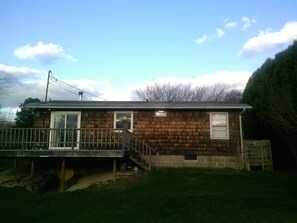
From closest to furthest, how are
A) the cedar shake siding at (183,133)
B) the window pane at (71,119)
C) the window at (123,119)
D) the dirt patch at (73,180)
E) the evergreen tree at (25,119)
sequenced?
the dirt patch at (73,180) → the cedar shake siding at (183,133) → the window at (123,119) → the window pane at (71,119) → the evergreen tree at (25,119)

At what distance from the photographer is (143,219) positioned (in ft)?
32.5

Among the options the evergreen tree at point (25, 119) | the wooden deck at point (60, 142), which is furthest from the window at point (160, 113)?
the evergreen tree at point (25, 119)

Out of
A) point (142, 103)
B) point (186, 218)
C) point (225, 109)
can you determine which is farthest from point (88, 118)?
point (186, 218)

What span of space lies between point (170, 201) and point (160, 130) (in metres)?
7.33

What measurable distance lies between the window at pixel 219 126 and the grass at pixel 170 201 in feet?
8.50

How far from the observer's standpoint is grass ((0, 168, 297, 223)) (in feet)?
33.5

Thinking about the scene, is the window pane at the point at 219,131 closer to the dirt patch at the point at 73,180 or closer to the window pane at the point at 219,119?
the window pane at the point at 219,119

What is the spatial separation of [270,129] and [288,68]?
3805mm

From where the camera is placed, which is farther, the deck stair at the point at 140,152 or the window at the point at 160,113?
the window at the point at 160,113

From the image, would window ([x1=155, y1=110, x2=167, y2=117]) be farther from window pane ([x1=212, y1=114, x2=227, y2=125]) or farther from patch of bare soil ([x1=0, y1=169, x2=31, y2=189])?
patch of bare soil ([x1=0, y1=169, x2=31, y2=189])

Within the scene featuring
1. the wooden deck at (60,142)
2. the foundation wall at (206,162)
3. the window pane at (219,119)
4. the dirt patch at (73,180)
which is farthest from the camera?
the window pane at (219,119)

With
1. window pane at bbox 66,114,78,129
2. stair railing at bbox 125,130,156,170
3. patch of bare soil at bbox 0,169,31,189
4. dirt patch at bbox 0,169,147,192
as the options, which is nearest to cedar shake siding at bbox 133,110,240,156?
stair railing at bbox 125,130,156,170

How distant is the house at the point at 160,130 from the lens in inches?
728

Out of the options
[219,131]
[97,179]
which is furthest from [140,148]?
[219,131]
